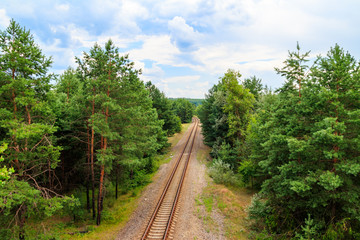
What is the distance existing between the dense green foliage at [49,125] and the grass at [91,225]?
0.63 m

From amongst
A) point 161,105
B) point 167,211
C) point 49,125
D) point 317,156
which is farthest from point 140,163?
point 161,105

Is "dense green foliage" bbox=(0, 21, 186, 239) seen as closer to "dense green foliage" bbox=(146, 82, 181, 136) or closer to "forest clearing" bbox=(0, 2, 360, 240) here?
"forest clearing" bbox=(0, 2, 360, 240)

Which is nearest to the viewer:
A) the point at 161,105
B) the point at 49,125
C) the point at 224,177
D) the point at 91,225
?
the point at 49,125

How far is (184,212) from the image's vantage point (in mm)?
15375

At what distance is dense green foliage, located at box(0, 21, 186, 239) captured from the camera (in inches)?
354

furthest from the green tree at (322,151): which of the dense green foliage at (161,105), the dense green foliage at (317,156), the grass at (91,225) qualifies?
the dense green foliage at (161,105)

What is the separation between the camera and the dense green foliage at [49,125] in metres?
8.99

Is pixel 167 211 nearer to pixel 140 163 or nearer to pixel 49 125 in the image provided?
pixel 140 163

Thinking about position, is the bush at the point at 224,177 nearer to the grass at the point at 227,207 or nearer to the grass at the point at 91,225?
the grass at the point at 227,207

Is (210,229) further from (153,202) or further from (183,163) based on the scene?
(183,163)

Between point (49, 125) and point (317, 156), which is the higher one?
point (49, 125)

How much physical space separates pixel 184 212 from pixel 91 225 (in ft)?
22.2

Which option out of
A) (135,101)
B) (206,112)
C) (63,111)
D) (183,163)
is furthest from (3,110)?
(206,112)

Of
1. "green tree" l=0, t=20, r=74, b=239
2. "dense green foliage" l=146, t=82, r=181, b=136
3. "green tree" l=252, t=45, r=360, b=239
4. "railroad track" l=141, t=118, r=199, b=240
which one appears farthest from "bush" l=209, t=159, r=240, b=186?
"green tree" l=0, t=20, r=74, b=239
